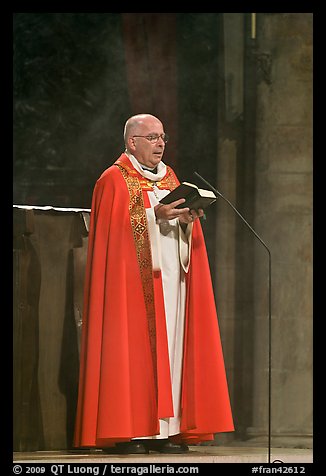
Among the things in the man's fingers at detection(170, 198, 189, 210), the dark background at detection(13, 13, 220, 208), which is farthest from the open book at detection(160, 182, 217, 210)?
the dark background at detection(13, 13, 220, 208)

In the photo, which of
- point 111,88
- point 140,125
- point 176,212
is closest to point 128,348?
point 176,212

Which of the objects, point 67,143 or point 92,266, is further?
point 67,143

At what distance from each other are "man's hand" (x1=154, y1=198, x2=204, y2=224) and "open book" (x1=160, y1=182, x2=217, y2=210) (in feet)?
0.11

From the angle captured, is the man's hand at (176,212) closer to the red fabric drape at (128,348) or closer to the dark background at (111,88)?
the red fabric drape at (128,348)

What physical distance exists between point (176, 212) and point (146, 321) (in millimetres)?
818

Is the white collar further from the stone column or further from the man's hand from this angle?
the stone column

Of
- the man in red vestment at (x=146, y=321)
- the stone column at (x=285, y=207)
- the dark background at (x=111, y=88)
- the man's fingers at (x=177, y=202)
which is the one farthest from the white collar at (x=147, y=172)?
the stone column at (x=285, y=207)

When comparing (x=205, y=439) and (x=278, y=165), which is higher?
(x=278, y=165)

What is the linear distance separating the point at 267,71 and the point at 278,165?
2.64 ft

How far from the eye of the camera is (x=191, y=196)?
32.2 feet
